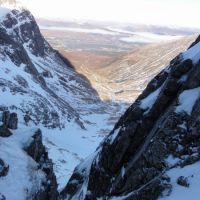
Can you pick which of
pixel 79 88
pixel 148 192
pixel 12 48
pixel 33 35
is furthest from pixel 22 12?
pixel 148 192

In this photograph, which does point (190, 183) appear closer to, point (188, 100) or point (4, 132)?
point (188, 100)

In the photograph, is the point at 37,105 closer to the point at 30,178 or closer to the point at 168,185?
the point at 30,178

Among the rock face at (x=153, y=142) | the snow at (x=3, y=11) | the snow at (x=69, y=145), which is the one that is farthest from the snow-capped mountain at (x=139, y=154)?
the snow at (x=3, y=11)

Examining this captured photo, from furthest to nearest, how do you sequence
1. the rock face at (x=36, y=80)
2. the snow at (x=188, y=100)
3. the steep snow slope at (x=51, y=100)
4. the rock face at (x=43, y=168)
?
the rock face at (x=36, y=80) → the steep snow slope at (x=51, y=100) → the rock face at (x=43, y=168) → the snow at (x=188, y=100)

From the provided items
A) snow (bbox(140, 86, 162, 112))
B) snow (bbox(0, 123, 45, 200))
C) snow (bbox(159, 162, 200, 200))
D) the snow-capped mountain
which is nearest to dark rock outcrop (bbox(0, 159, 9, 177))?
the snow-capped mountain

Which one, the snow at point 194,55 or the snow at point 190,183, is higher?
the snow at point 194,55

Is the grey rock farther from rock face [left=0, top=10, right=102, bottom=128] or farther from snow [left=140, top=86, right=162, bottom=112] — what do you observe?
rock face [left=0, top=10, right=102, bottom=128]

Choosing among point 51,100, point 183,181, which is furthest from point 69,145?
point 183,181

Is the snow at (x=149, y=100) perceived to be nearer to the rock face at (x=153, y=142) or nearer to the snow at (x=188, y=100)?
the rock face at (x=153, y=142)
